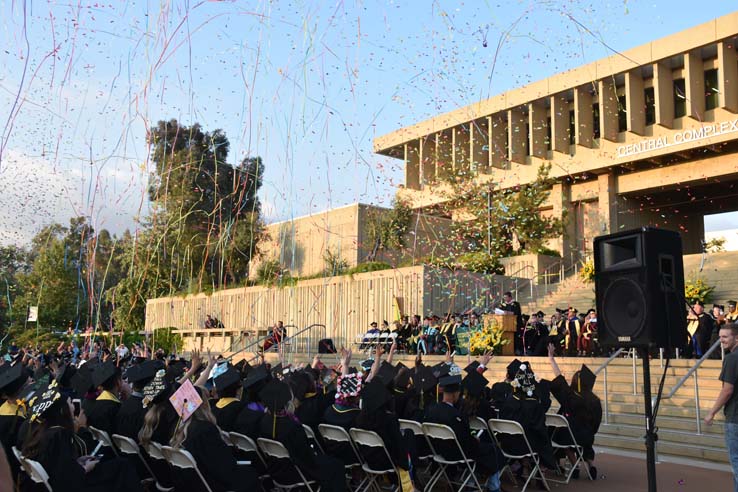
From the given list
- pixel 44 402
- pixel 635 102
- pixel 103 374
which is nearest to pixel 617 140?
pixel 635 102

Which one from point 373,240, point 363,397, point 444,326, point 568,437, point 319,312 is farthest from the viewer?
point 373,240

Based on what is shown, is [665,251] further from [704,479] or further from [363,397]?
[704,479]

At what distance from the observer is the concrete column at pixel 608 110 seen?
96.8ft

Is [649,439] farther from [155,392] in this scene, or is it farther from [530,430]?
[155,392]

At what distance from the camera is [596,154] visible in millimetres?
30812

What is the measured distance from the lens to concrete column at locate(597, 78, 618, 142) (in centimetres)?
2952

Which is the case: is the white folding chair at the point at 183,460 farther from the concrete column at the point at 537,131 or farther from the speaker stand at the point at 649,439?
the concrete column at the point at 537,131

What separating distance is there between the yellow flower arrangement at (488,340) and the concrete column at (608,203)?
55.1ft

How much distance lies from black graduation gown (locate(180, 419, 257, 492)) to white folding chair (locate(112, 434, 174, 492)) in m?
0.67

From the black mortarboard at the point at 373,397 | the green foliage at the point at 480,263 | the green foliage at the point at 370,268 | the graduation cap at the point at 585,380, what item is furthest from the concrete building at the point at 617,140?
the black mortarboard at the point at 373,397

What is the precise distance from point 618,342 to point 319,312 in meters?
20.1

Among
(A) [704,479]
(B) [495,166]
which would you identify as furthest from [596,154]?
(A) [704,479]

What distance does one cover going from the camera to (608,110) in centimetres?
2988

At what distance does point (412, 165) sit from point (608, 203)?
10.6 m
